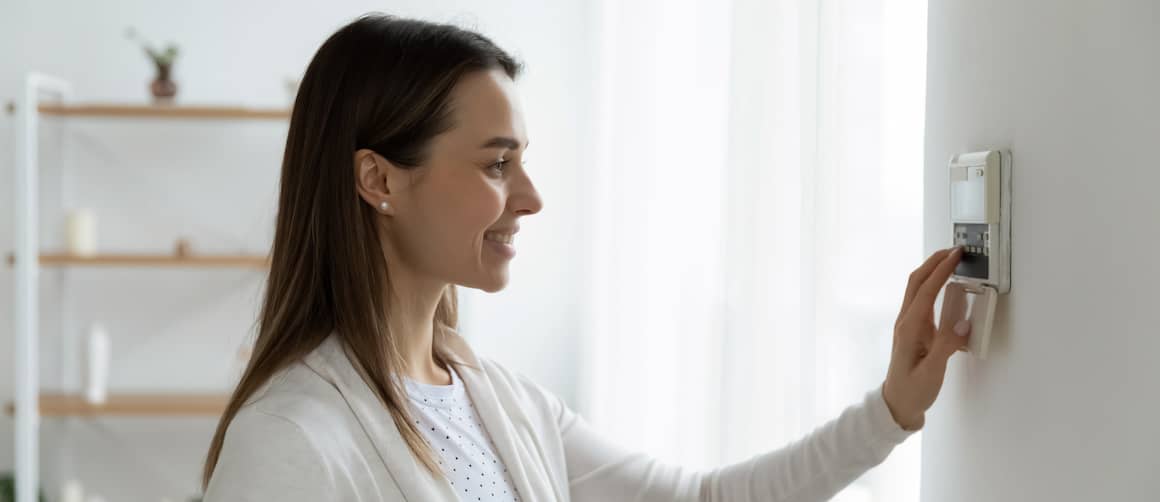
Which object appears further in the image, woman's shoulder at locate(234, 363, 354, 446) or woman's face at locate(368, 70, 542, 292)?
woman's face at locate(368, 70, 542, 292)

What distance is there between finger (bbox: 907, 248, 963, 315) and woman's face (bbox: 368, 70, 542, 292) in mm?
398

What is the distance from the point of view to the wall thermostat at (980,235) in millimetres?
775

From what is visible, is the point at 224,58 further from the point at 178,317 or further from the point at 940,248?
the point at 940,248

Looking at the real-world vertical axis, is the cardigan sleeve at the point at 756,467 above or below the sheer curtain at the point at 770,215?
below

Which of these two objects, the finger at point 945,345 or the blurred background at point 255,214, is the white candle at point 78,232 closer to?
the blurred background at point 255,214

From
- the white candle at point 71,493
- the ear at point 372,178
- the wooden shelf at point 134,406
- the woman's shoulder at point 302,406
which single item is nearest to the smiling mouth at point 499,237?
the ear at point 372,178

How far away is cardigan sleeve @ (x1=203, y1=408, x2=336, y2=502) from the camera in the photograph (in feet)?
2.95

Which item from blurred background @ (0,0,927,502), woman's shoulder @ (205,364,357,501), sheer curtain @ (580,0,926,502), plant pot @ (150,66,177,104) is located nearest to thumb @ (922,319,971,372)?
sheer curtain @ (580,0,926,502)

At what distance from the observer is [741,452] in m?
1.52

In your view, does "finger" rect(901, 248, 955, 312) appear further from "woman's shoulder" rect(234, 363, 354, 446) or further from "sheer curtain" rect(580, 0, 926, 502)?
"woman's shoulder" rect(234, 363, 354, 446)

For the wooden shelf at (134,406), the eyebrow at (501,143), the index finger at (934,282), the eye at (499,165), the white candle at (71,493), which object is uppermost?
the eyebrow at (501,143)

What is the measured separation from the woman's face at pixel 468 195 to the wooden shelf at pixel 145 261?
209cm

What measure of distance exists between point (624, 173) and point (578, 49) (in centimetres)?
113

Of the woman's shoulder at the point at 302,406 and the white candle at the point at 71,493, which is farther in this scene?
the white candle at the point at 71,493
